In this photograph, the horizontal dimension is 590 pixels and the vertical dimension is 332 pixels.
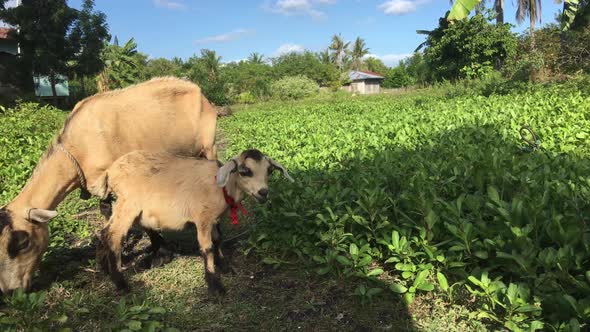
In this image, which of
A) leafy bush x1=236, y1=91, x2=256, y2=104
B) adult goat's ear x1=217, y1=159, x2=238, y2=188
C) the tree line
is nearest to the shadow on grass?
adult goat's ear x1=217, y1=159, x2=238, y2=188

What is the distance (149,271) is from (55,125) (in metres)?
11.1

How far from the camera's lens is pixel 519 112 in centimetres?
861

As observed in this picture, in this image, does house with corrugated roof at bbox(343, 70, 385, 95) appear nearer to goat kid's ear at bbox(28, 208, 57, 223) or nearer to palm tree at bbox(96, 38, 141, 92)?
palm tree at bbox(96, 38, 141, 92)

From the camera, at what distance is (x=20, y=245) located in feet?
12.2

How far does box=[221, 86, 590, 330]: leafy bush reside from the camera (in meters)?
2.79

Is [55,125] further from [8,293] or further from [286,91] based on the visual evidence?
[286,91]

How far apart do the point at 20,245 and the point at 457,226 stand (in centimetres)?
376

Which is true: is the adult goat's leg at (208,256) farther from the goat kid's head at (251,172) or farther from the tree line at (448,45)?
the tree line at (448,45)

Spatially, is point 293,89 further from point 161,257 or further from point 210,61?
point 161,257

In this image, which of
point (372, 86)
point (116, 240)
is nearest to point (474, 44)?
point (116, 240)

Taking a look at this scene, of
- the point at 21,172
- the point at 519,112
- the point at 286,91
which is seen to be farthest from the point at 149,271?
the point at 286,91

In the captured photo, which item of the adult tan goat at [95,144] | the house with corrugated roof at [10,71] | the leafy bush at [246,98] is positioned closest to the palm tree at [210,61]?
the leafy bush at [246,98]

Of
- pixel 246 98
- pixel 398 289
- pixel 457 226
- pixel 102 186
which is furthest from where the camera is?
pixel 246 98

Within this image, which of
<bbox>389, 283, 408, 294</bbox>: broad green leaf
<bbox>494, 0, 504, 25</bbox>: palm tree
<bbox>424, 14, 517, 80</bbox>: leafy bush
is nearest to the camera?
<bbox>389, 283, 408, 294</bbox>: broad green leaf
